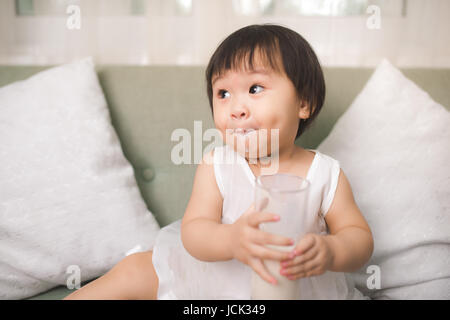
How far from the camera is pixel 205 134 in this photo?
4.05ft

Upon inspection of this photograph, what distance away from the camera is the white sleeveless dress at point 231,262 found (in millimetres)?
839

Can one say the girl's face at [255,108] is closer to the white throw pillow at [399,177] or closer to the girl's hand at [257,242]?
the girl's hand at [257,242]

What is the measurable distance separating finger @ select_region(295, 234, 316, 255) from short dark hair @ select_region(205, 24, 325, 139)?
39 cm

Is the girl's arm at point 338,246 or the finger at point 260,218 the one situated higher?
the finger at point 260,218

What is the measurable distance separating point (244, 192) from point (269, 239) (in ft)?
1.03

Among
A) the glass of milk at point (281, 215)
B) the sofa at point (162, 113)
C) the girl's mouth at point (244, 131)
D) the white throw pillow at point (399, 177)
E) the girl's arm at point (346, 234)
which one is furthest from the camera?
the sofa at point (162, 113)

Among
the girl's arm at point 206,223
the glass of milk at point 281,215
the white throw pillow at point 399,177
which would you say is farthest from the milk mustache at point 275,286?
the white throw pillow at point 399,177

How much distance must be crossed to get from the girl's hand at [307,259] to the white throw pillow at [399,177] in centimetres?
38

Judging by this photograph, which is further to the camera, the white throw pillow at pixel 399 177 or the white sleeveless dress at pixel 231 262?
the white throw pillow at pixel 399 177

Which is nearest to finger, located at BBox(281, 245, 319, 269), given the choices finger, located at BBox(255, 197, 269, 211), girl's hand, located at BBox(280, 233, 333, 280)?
girl's hand, located at BBox(280, 233, 333, 280)

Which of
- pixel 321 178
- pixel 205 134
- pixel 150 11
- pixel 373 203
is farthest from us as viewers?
pixel 150 11
